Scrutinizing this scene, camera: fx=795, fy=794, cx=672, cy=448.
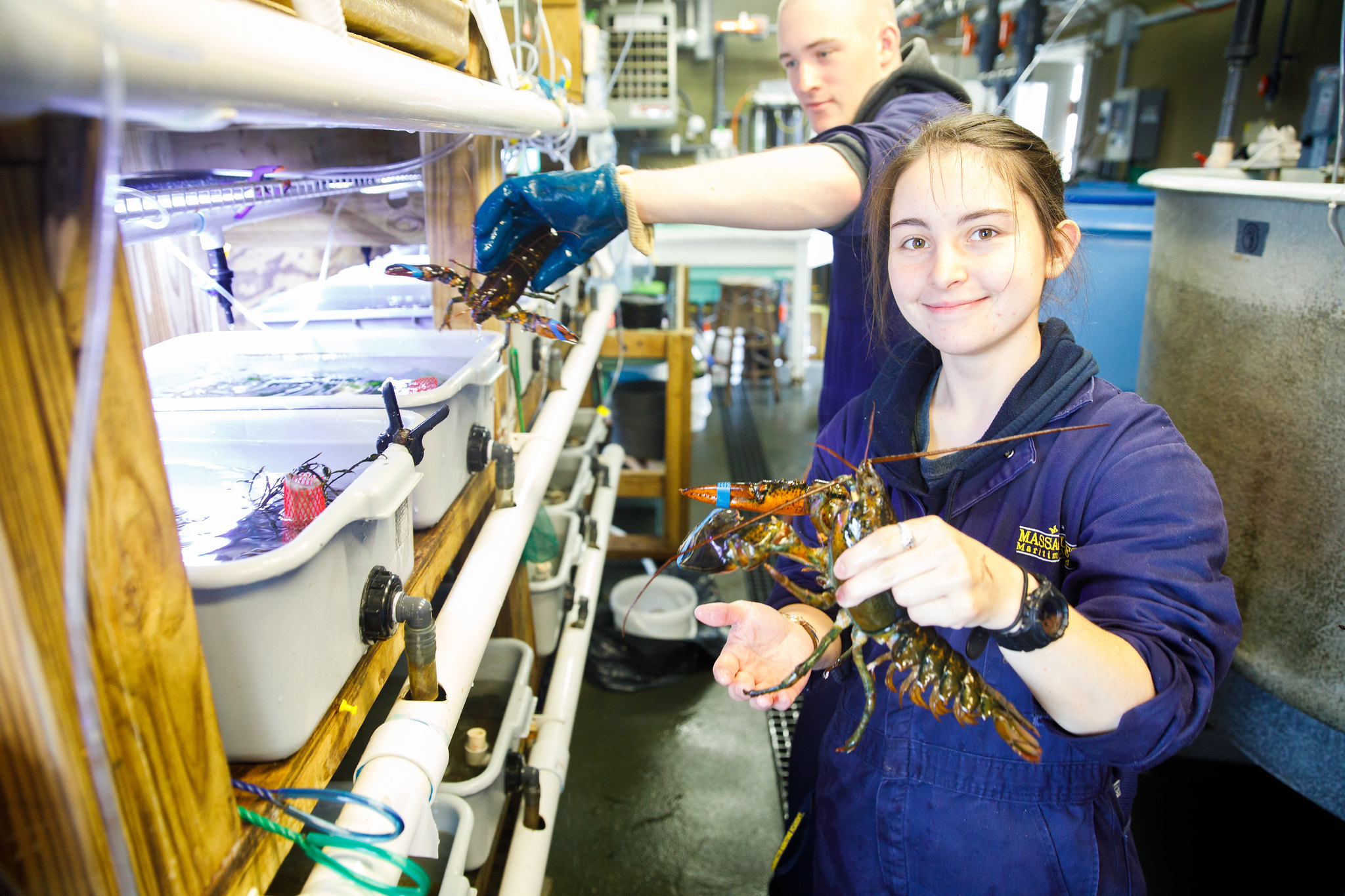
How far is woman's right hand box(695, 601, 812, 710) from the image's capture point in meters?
1.07

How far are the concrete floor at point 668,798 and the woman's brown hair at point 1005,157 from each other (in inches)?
70.8

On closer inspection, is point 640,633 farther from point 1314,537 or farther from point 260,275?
point 1314,537

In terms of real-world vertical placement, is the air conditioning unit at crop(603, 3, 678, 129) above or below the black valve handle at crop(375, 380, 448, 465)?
above

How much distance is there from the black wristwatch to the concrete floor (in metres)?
1.66

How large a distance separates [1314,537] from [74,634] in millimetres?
1989

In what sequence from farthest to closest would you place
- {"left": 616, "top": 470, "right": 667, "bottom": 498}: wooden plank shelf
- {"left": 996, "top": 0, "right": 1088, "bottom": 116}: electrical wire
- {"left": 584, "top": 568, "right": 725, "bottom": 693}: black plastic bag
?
{"left": 616, "top": 470, "right": 667, "bottom": 498}: wooden plank shelf < {"left": 584, "top": 568, "right": 725, "bottom": 693}: black plastic bag < {"left": 996, "top": 0, "right": 1088, "bottom": 116}: electrical wire

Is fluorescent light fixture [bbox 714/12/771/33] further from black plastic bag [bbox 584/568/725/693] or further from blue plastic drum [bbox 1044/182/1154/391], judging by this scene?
black plastic bag [bbox 584/568/725/693]

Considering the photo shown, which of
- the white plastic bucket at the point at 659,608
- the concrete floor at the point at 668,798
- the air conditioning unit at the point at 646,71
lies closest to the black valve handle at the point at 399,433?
the concrete floor at the point at 668,798

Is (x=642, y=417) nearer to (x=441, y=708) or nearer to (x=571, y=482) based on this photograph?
(x=571, y=482)

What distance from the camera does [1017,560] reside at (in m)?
1.05

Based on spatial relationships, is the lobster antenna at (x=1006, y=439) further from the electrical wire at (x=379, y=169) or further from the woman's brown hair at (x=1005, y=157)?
the electrical wire at (x=379, y=169)

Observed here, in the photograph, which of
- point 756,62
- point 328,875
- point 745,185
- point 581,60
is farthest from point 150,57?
point 756,62

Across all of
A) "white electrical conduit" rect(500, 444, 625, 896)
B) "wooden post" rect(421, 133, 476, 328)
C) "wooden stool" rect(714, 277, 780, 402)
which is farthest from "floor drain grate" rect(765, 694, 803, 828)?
"wooden stool" rect(714, 277, 780, 402)

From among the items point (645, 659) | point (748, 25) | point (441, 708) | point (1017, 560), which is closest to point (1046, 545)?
point (1017, 560)
